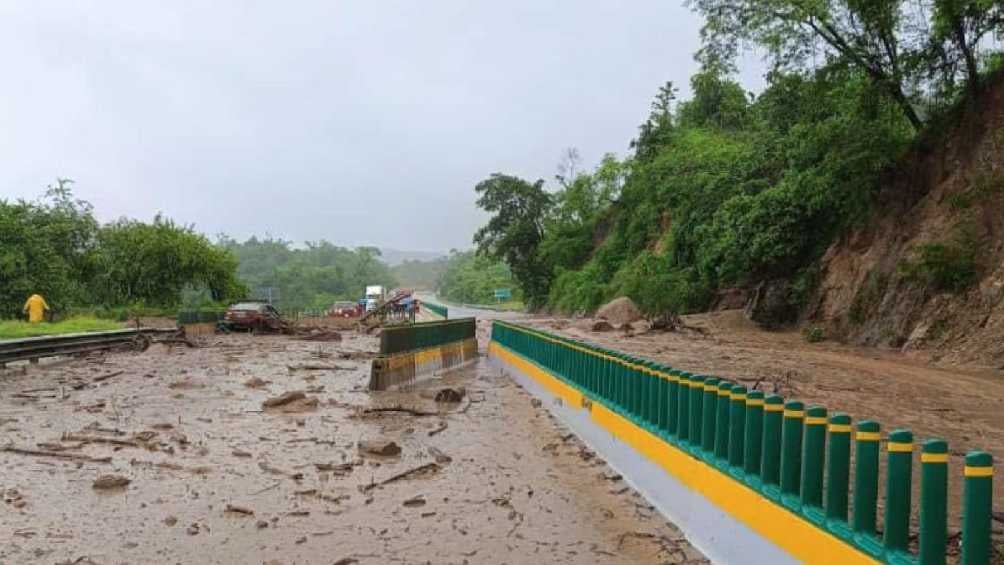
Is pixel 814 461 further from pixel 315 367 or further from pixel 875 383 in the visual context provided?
pixel 315 367

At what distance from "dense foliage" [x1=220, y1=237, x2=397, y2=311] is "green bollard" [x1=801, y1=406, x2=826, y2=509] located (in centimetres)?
8198

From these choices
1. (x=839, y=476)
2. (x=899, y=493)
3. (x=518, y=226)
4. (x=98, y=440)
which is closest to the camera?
(x=899, y=493)

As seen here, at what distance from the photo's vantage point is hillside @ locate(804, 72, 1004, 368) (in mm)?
17672

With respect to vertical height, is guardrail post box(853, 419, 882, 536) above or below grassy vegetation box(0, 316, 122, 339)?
above

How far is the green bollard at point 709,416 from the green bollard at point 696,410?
0.14 m

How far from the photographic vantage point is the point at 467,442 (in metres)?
10.8

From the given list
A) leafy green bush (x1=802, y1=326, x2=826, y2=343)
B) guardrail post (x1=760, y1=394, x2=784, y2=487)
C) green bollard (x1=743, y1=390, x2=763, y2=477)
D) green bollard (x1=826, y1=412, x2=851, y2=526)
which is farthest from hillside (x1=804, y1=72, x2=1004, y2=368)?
green bollard (x1=826, y1=412, x2=851, y2=526)

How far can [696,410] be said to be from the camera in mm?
6887

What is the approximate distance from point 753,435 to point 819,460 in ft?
2.74

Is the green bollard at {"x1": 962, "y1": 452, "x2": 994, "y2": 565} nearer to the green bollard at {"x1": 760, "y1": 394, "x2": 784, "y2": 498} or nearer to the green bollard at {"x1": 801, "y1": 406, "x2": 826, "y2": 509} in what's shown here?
the green bollard at {"x1": 801, "y1": 406, "x2": 826, "y2": 509}

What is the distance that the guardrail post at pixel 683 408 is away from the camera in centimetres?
709

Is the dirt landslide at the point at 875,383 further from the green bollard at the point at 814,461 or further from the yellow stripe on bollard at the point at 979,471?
the yellow stripe on bollard at the point at 979,471

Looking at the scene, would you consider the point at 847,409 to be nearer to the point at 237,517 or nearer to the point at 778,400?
the point at 778,400

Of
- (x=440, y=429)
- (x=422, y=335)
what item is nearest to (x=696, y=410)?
(x=440, y=429)
